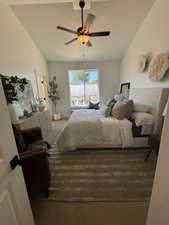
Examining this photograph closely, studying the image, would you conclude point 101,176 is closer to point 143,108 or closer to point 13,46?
point 143,108

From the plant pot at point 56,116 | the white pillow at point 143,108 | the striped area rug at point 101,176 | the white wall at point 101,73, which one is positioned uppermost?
the white wall at point 101,73

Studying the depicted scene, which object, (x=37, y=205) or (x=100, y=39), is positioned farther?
Answer: (x=100, y=39)

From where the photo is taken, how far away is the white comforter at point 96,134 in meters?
2.56

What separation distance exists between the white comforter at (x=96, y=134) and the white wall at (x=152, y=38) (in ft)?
4.08

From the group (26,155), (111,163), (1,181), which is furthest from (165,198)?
(111,163)

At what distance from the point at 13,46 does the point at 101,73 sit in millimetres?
3785

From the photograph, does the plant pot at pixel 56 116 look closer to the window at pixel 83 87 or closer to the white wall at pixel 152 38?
the window at pixel 83 87

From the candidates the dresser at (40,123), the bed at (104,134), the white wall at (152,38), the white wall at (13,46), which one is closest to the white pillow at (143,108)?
the bed at (104,134)

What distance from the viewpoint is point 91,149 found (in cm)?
277

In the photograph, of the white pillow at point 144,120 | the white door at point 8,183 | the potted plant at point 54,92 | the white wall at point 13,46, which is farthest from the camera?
the potted plant at point 54,92

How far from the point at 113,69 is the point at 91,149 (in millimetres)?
4272

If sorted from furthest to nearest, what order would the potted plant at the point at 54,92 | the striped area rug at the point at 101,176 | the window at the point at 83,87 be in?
the window at the point at 83,87, the potted plant at the point at 54,92, the striped area rug at the point at 101,176

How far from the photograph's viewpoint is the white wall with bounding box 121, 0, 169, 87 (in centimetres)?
249

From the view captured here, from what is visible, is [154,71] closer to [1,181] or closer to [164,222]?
[164,222]
